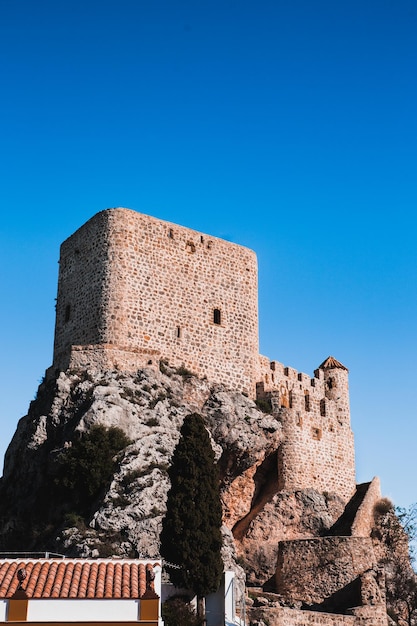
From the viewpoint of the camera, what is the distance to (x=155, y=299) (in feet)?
142

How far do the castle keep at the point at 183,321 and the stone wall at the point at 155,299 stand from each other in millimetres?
55

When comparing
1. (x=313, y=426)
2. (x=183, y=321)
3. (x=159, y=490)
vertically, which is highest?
(x=183, y=321)

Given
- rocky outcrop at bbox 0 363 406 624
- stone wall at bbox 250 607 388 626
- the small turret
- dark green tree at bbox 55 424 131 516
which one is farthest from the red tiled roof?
the small turret

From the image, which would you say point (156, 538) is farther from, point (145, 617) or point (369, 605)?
point (369, 605)

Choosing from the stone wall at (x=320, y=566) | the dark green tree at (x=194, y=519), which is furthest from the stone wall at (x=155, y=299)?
the dark green tree at (x=194, y=519)

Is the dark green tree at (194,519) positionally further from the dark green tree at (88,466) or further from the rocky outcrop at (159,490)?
the dark green tree at (88,466)

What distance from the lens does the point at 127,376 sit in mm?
39906

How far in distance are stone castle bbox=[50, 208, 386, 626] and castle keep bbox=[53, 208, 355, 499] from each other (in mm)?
57

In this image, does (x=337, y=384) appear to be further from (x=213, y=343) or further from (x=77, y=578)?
(x=77, y=578)

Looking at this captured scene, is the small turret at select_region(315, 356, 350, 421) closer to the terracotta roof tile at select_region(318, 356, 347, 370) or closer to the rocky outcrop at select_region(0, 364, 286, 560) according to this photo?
the terracotta roof tile at select_region(318, 356, 347, 370)

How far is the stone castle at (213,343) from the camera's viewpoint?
134 feet

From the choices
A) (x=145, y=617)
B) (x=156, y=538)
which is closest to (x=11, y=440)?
(x=156, y=538)

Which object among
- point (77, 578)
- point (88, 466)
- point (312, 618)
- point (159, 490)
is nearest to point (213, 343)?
point (159, 490)

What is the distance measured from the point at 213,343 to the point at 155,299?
3.98 m
